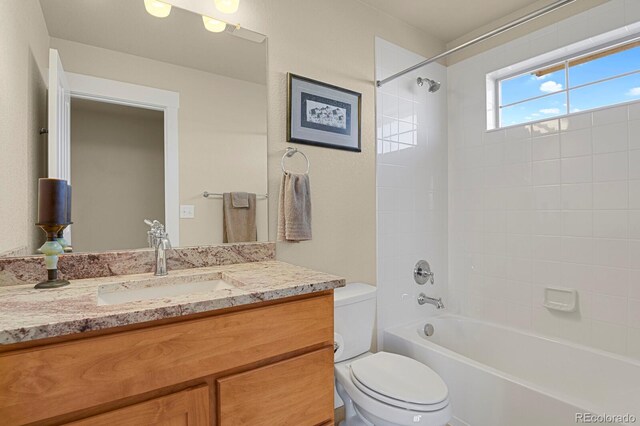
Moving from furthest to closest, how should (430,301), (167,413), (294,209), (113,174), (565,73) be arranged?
(430,301) < (565,73) < (294,209) < (113,174) < (167,413)

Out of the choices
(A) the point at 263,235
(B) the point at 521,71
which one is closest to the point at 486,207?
(B) the point at 521,71

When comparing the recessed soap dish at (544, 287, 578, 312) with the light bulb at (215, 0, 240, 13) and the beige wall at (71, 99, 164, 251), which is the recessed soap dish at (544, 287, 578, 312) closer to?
the beige wall at (71, 99, 164, 251)

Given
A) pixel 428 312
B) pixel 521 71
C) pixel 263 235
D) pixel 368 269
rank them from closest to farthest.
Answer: pixel 263 235 → pixel 368 269 → pixel 521 71 → pixel 428 312

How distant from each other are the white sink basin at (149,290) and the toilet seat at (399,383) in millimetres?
720

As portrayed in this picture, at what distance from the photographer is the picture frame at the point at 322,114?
1.74m

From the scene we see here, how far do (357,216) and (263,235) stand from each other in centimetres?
64

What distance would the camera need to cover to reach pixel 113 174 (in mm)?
1269

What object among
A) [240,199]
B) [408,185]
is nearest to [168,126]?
[240,199]

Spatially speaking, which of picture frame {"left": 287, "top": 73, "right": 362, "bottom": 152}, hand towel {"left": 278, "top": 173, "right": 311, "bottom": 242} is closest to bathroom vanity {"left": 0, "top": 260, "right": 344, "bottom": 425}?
hand towel {"left": 278, "top": 173, "right": 311, "bottom": 242}

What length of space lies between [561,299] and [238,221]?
1930 mm

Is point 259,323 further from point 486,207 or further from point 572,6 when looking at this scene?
point 572,6

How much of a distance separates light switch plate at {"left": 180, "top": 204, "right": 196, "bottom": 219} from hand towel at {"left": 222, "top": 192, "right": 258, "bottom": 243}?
0.43ft

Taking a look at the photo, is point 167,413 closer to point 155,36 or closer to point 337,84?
point 155,36

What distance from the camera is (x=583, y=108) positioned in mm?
1959
